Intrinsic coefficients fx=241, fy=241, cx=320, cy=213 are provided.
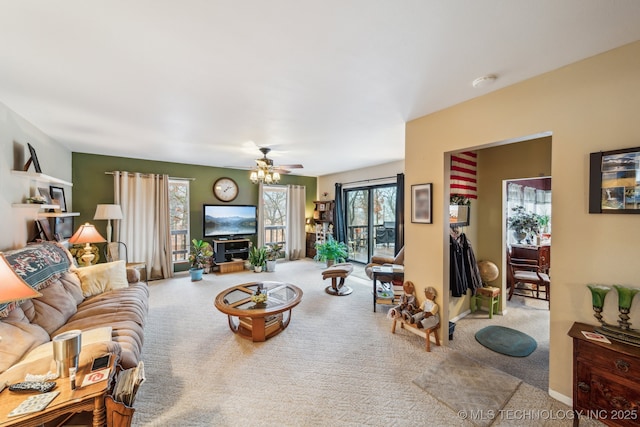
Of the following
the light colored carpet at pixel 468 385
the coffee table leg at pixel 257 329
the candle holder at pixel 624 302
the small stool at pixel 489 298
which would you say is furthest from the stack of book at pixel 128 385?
the small stool at pixel 489 298

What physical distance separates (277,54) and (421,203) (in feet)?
6.59

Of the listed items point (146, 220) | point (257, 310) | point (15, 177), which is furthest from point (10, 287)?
point (146, 220)

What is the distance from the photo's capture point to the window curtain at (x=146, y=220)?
4.63 metres

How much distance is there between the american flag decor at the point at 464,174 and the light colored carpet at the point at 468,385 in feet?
6.46

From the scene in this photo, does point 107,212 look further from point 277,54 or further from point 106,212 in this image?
point 277,54

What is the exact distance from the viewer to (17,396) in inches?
45.9

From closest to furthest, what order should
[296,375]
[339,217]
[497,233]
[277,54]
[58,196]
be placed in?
[277,54]
[296,375]
[497,233]
[58,196]
[339,217]

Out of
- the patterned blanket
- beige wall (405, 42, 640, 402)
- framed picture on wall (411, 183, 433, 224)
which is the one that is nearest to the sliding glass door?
framed picture on wall (411, 183, 433, 224)

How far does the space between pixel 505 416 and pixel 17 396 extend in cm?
288

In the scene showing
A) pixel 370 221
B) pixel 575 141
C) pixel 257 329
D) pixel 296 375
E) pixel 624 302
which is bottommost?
pixel 296 375

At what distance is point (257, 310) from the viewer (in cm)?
259

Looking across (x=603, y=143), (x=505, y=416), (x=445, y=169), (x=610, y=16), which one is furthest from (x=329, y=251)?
(x=610, y=16)

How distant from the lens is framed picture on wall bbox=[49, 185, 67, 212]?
3.48 m

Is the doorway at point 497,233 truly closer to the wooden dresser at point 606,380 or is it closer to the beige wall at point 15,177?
the wooden dresser at point 606,380
